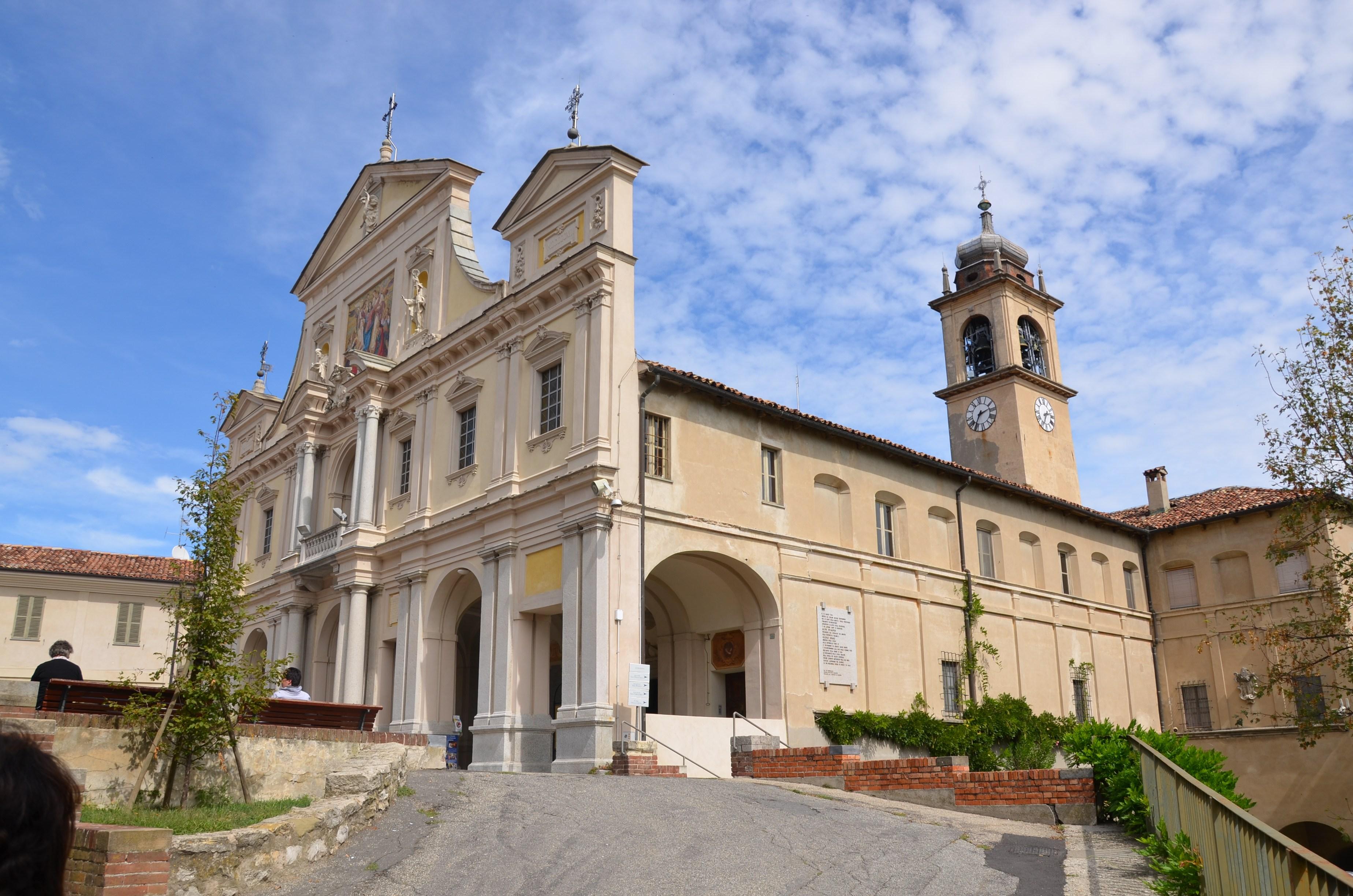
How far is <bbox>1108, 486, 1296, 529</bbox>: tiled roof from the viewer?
32.8 metres

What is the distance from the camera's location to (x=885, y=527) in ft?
88.0

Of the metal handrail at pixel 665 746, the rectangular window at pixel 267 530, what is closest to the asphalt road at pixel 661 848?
the metal handrail at pixel 665 746

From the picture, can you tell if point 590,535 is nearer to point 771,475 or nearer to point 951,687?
point 771,475

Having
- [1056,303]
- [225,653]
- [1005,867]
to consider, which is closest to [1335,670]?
[1056,303]

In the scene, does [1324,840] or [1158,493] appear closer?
[1324,840]

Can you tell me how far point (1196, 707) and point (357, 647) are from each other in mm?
24452

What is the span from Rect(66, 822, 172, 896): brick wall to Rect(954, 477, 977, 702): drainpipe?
22.3 m

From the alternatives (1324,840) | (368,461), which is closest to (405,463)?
(368,461)

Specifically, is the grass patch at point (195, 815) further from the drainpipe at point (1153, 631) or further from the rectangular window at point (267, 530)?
the drainpipe at point (1153, 631)

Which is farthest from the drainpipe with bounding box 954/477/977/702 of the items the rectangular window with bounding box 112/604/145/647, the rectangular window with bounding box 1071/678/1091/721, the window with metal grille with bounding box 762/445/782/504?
the rectangular window with bounding box 112/604/145/647

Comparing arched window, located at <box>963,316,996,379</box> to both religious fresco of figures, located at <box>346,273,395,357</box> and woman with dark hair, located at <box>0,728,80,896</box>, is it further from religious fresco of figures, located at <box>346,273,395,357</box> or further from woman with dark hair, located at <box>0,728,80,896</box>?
woman with dark hair, located at <box>0,728,80,896</box>

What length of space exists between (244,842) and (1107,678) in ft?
93.8

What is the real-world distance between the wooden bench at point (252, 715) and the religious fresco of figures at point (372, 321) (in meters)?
17.0

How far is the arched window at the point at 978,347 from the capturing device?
Result: 1662 inches
